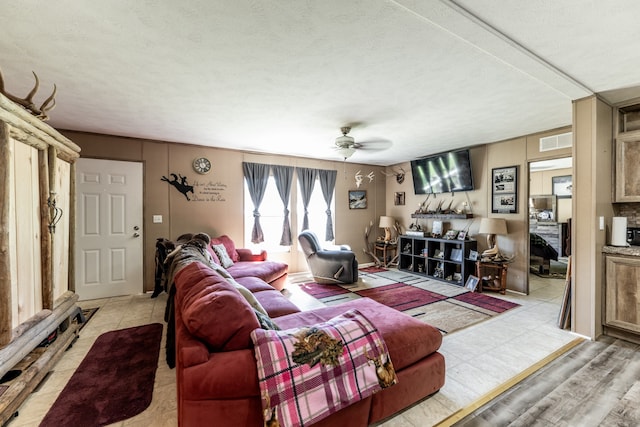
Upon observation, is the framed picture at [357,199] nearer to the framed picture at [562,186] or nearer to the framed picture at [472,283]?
the framed picture at [472,283]

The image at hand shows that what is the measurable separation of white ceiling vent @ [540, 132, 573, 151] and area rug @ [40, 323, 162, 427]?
5425mm

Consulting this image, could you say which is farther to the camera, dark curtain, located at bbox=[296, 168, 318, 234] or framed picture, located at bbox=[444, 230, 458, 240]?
dark curtain, located at bbox=[296, 168, 318, 234]

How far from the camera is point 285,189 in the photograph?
5.25 metres

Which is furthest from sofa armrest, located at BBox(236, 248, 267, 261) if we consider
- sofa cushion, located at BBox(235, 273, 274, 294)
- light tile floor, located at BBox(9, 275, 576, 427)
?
sofa cushion, located at BBox(235, 273, 274, 294)

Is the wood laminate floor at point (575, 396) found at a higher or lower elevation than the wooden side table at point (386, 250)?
lower

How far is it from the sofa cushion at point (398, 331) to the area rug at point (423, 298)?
1.24 meters

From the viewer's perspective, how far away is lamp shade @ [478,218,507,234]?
4.11 meters

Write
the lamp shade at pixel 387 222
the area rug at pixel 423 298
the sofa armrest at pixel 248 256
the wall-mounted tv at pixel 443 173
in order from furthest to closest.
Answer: the lamp shade at pixel 387 222, the wall-mounted tv at pixel 443 173, the sofa armrest at pixel 248 256, the area rug at pixel 423 298

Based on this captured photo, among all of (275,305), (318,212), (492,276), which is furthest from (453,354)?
(318,212)

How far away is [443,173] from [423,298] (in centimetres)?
251

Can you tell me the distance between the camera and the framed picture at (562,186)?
21.3 feet

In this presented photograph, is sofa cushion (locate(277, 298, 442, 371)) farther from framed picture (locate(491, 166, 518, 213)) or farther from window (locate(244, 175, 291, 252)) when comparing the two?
framed picture (locate(491, 166, 518, 213))

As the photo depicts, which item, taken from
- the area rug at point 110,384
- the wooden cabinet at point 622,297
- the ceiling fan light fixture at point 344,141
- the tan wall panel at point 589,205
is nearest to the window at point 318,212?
the ceiling fan light fixture at point 344,141

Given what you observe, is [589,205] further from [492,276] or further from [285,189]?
[285,189]
